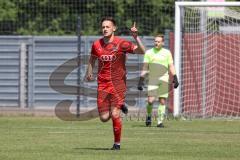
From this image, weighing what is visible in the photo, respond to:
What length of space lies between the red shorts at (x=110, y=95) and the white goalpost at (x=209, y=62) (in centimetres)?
999

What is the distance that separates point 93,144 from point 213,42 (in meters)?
10.7

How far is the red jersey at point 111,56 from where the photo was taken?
13.7 meters

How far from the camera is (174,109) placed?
22906 millimetres

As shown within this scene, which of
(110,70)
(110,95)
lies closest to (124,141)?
(110,95)

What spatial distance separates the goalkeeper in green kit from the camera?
19531 millimetres

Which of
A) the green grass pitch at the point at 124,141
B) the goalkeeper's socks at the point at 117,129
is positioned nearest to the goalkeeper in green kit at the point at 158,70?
the green grass pitch at the point at 124,141

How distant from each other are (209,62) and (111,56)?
438 inches

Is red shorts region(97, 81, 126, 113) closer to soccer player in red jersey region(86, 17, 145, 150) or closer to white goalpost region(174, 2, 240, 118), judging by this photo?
soccer player in red jersey region(86, 17, 145, 150)

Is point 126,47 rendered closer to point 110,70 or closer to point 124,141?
point 110,70

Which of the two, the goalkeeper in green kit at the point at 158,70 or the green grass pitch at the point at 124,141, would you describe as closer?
the green grass pitch at the point at 124,141

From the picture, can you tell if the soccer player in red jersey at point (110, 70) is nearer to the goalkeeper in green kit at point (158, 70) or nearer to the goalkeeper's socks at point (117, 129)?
the goalkeeper's socks at point (117, 129)

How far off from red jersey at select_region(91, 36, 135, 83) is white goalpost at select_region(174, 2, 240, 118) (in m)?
9.83

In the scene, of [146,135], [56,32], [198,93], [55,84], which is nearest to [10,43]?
[55,84]

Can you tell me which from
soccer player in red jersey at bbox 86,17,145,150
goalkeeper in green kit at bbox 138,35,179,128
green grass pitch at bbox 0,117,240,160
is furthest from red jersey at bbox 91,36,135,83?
goalkeeper in green kit at bbox 138,35,179,128
